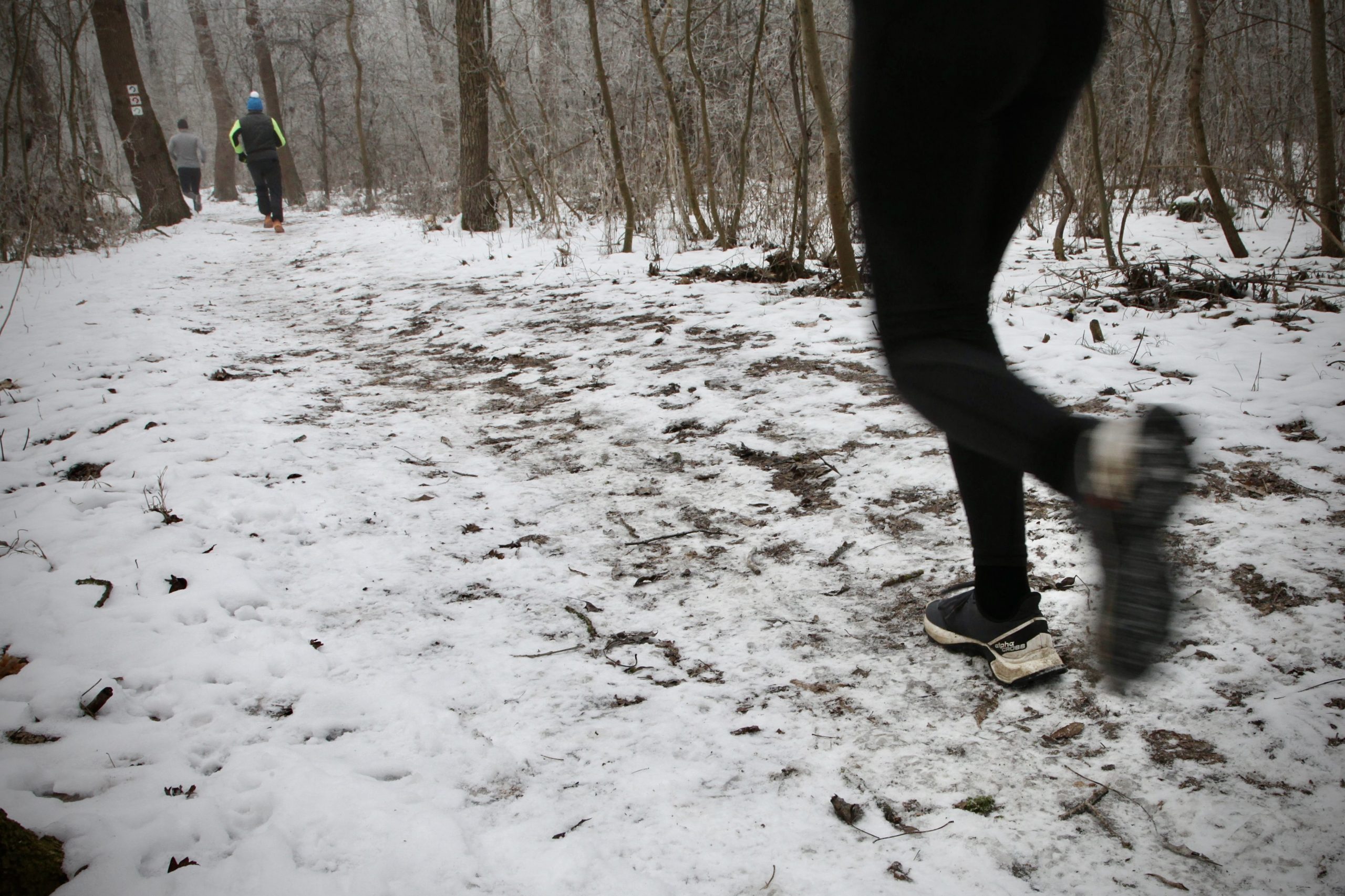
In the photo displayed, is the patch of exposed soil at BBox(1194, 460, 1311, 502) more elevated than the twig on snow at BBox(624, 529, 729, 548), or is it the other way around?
the patch of exposed soil at BBox(1194, 460, 1311, 502)

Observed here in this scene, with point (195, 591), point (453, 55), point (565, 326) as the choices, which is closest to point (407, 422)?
point (195, 591)

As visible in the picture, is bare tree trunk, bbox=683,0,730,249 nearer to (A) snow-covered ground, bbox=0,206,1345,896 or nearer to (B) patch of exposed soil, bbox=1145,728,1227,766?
(A) snow-covered ground, bbox=0,206,1345,896

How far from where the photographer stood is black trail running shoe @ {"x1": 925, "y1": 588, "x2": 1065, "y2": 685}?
1262mm

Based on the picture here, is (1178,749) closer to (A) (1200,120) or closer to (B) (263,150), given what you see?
(A) (1200,120)

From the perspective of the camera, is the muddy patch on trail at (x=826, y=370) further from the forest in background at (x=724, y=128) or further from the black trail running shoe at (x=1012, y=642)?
the black trail running shoe at (x=1012, y=642)

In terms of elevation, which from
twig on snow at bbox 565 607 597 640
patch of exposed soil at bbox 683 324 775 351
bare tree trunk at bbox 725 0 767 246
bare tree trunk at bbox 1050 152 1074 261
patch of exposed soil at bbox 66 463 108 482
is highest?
bare tree trunk at bbox 725 0 767 246

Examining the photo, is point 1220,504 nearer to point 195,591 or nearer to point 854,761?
point 854,761

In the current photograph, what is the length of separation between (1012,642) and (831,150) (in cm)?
313

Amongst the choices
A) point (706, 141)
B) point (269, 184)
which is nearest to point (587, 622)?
point (706, 141)

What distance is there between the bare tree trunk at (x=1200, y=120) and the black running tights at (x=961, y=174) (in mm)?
3847

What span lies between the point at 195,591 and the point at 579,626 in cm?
89

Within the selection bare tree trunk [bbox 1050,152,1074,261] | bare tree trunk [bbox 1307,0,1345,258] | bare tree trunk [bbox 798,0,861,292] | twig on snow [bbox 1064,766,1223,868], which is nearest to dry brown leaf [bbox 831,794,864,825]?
twig on snow [bbox 1064,766,1223,868]

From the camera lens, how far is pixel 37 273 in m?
6.35

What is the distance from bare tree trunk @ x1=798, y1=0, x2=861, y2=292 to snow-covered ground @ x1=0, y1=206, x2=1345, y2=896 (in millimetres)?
1095
